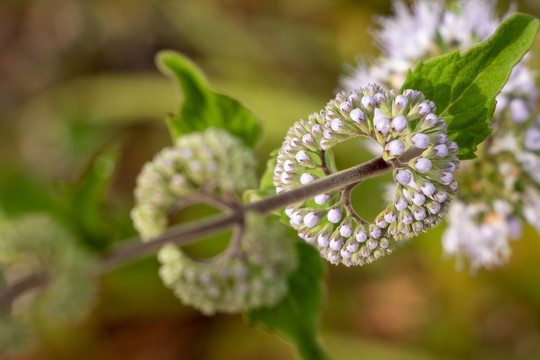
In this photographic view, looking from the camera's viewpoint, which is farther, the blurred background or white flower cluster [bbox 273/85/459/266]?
the blurred background

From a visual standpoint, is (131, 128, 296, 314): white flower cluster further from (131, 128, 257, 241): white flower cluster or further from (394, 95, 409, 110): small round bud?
(394, 95, 409, 110): small round bud

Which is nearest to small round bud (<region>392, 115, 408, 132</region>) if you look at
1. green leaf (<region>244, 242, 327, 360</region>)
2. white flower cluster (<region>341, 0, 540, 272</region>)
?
green leaf (<region>244, 242, 327, 360</region>)

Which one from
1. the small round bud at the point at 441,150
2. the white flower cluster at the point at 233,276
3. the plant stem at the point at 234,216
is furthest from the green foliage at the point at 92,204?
the small round bud at the point at 441,150

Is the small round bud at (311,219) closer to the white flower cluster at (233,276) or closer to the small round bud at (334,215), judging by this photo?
the small round bud at (334,215)

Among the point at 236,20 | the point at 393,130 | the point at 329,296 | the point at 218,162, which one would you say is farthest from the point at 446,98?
the point at 236,20

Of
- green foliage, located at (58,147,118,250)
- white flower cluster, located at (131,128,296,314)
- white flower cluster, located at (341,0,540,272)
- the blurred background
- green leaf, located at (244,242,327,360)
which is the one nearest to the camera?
white flower cluster, located at (131,128,296,314)

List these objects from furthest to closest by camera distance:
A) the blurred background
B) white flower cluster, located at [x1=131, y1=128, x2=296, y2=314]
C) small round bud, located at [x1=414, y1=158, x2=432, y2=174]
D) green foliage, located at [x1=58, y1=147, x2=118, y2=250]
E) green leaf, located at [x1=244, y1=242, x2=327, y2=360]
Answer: the blurred background < green foliage, located at [x1=58, y1=147, x2=118, y2=250] < green leaf, located at [x1=244, y1=242, x2=327, y2=360] < white flower cluster, located at [x1=131, y1=128, x2=296, y2=314] < small round bud, located at [x1=414, y1=158, x2=432, y2=174]

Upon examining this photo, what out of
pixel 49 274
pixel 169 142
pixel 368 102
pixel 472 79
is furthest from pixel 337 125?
pixel 169 142
